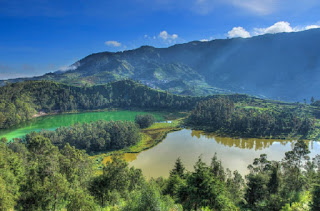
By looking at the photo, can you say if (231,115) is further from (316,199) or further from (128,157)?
(316,199)

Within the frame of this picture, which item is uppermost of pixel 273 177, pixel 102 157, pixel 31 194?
pixel 31 194

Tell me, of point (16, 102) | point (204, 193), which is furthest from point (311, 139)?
point (16, 102)

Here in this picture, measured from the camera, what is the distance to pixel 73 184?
34375 millimetres

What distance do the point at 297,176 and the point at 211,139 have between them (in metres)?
61.3

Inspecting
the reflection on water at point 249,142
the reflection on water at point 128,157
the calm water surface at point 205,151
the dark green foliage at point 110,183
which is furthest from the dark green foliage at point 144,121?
the dark green foliage at point 110,183

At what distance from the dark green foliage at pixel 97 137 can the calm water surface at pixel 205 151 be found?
445 inches

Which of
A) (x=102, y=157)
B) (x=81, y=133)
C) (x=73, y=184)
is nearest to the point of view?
(x=73, y=184)

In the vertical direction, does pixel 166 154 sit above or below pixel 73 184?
below

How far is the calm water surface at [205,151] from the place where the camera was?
67619 millimetres

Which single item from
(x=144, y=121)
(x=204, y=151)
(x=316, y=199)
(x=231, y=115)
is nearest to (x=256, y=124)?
(x=231, y=115)

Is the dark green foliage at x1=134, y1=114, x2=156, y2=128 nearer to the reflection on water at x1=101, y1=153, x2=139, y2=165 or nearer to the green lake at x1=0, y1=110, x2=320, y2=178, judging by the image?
the green lake at x1=0, y1=110, x2=320, y2=178

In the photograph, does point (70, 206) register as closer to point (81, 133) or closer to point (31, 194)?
point (31, 194)

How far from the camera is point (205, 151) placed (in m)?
81.3

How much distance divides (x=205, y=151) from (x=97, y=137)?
4759 centimetres
